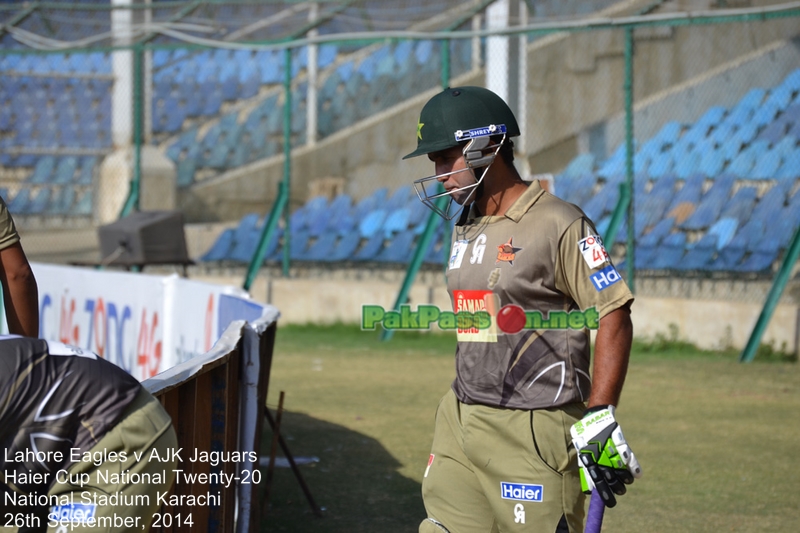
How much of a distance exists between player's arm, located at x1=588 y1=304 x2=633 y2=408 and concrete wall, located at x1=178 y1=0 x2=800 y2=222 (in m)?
12.8

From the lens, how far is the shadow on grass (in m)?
5.70

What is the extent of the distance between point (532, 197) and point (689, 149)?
1084 centimetres

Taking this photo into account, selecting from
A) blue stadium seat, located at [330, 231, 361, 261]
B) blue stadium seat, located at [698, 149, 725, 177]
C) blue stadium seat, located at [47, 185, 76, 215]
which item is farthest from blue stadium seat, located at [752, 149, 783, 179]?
blue stadium seat, located at [47, 185, 76, 215]

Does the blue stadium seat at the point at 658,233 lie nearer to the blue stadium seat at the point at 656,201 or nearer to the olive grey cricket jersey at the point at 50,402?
the blue stadium seat at the point at 656,201

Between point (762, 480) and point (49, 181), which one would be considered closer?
point (762, 480)

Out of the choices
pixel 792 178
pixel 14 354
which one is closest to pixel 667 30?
pixel 792 178

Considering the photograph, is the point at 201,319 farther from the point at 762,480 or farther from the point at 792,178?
the point at 792,178

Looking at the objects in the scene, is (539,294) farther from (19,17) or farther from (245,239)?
(19,17)

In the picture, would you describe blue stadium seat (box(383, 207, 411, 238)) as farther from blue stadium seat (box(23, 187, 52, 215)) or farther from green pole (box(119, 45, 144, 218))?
blue stadium seat (box(23, 187, 52, 215))

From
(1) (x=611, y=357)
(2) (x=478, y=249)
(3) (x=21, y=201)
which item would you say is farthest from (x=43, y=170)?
(1) (x=611, y=357)

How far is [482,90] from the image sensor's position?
3.64 metres

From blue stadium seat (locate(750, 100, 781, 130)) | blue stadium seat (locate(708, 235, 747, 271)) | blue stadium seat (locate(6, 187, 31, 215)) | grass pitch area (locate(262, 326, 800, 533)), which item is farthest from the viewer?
blue stadium seat (locate(6, 187, 31, 215))

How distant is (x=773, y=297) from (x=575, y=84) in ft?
26.2

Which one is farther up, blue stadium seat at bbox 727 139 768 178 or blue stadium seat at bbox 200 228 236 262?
blue stadium seat at bbox 727 139 768 178
